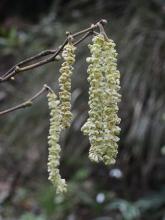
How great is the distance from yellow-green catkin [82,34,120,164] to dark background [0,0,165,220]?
2.16 m

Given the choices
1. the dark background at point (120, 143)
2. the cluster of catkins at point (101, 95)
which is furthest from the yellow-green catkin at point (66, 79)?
the dark background at point (120, 143)

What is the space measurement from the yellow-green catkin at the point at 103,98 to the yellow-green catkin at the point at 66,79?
2.1 inches

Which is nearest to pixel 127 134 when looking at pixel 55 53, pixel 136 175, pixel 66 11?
pixel 136 175

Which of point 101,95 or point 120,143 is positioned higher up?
point 120,143

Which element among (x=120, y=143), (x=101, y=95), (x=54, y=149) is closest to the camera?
(x=101, y=95)

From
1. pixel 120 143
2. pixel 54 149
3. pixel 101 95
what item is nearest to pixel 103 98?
pixel 101 95

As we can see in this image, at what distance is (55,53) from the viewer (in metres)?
1.39

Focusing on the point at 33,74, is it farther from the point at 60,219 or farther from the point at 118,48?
the point at 60,219

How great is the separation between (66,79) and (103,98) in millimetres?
108

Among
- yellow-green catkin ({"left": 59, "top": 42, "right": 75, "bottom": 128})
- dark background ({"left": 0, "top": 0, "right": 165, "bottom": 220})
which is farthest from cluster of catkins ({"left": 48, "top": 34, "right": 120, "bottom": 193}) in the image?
dark background ({"left": 0, "top": 0, "right": 165, "bottom": 220})

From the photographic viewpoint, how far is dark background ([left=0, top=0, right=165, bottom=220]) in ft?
12.5

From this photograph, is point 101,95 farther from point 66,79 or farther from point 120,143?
point 120,143

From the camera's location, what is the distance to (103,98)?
4.17 feet

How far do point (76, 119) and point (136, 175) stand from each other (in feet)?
1.82
